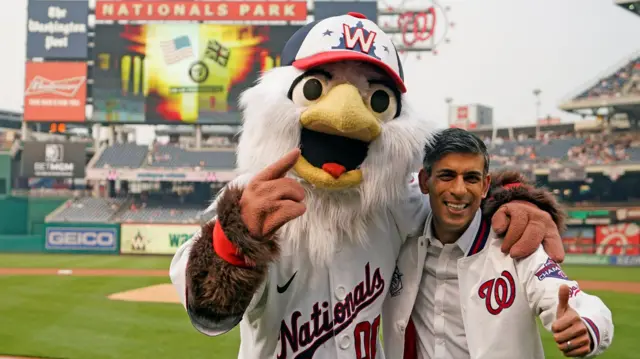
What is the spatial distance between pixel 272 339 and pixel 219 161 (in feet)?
86.6

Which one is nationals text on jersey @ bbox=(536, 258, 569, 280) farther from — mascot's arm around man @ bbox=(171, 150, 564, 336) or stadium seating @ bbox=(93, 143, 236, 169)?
stadium seating @ bbox=(93, 143, 236, 169)

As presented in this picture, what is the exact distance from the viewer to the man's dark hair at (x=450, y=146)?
222cm

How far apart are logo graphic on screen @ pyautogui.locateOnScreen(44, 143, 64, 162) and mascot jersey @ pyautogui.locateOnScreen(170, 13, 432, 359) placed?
27.1 m

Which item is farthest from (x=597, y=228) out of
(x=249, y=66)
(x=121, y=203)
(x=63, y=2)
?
(x=63, y=2)

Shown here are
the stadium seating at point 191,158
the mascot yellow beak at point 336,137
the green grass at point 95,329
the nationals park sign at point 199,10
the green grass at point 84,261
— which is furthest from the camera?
the stadium seating at point 191,158

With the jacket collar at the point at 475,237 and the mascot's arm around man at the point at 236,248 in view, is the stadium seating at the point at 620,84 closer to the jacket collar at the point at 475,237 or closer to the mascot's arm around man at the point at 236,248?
the jacket collar at the point at 475,237

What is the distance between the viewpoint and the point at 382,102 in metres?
2.11

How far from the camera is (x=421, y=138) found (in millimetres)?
2139

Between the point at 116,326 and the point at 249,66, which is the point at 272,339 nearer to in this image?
the point at 116,326

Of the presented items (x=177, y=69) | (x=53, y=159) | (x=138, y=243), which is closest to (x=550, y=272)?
(x=138, y=243)

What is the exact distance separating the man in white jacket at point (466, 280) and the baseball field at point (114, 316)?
14.7 feet

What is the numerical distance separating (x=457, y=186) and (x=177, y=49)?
2598cm

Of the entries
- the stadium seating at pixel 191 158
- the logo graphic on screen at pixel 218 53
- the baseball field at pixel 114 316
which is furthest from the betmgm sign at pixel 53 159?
the baseball field at pixel 114 316

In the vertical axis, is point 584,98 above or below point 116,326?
above
